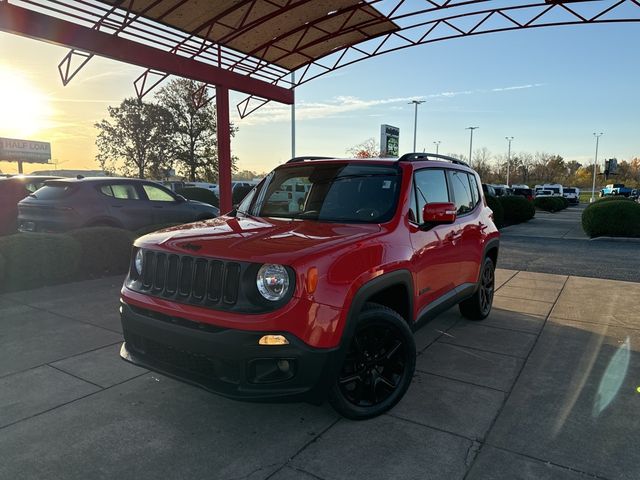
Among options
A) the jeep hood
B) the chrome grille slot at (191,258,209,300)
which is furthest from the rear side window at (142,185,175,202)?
the chrome grille slot at (191,258,209,300)

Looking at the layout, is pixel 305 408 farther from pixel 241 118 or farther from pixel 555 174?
pixel 555 174

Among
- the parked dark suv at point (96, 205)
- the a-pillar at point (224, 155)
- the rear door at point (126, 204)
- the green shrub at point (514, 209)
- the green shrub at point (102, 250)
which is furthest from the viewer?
the green shrub at point (514, 209)

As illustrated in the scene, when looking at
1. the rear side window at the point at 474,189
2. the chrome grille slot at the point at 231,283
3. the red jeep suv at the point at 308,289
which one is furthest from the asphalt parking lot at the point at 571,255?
the chrome grille slot at the point at 231,283

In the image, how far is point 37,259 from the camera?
21.8 feet

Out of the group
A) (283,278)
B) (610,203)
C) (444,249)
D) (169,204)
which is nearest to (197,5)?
(169,204)

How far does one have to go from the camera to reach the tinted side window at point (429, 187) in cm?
398

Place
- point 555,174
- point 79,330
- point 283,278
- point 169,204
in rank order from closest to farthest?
point 283,278
point 79,330
point 169,204
point 555,174

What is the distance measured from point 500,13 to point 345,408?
11264 millimetres

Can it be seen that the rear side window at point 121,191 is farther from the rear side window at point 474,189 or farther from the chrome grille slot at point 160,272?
the rear side window at point 474,189

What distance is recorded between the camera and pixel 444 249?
165 inches

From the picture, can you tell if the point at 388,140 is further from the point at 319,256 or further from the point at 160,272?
the point at 319,256

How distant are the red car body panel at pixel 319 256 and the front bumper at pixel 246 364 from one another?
0.06 meters

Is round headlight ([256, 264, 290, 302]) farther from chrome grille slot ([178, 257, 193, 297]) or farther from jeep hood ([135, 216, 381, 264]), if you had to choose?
chrome grille slot ([178, 257, 193, 297])

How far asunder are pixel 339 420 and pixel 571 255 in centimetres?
993
